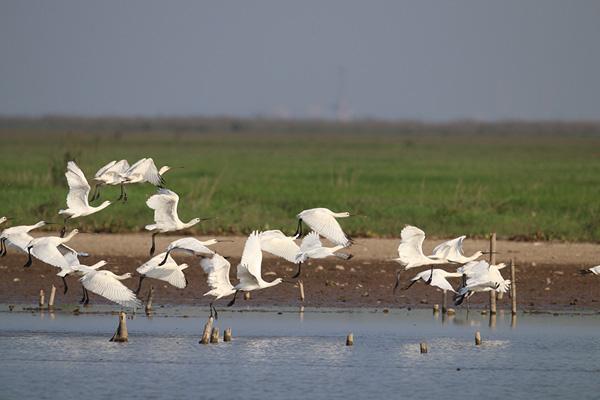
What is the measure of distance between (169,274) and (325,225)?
2052 mm

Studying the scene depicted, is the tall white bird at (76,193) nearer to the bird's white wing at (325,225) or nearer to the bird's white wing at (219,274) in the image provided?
the bird's white wing at (219,274)

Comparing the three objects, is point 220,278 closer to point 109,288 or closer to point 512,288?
point 109,288

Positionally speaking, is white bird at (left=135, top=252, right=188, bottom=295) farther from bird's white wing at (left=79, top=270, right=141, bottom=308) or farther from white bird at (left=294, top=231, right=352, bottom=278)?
white bird at (left=294, top=231, right=352, bottom=278)

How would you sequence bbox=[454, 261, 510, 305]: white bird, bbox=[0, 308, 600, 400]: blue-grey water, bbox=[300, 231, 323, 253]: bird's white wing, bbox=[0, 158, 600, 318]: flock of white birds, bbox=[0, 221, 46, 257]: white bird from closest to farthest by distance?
1. bbox=[0, 308, 600, 400]: blue-grey water
2. bbox=[0, 158, 600, 318]: flock of white birds
3. bbox=[454, 261, 510, 305]: white bird
4. bbox=[300, 231, 323, 253]: bird's white wing
5. bbox=[0, 221, 46, 257]: white bird

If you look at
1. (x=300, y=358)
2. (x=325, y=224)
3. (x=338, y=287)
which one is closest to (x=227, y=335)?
(x=300, y=358)

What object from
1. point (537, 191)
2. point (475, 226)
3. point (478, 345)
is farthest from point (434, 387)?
point (537, 191)

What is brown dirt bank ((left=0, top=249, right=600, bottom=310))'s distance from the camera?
1819 centimetres

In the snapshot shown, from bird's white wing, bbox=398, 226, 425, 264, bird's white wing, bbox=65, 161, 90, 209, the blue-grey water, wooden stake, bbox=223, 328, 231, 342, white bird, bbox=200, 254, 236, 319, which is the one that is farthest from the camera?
bird's white wing, bbox=65, 161, 90, 209

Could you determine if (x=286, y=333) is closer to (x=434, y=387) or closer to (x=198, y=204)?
(x=434, y=387)

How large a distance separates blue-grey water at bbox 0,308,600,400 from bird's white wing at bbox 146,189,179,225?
4.04 ft

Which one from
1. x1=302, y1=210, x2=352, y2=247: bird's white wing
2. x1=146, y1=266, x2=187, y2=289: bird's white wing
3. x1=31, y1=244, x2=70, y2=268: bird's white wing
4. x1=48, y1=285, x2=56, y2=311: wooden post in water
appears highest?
x1=302, y1=210, x2=352, y2=247: bird's white wing

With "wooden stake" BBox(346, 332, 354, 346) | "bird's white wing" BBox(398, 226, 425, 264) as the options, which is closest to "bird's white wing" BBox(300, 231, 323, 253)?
"bird's white wing" BBox(398, 226, 425, 264)

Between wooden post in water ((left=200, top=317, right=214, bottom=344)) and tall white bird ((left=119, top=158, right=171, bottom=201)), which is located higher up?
tall white bird ((left=119, top=158, right=171, bottom=201))

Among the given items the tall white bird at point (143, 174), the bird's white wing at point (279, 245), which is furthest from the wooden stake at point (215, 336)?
the tall white bird at point (143, 174)
